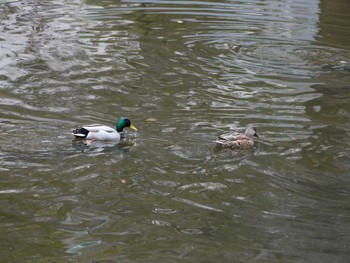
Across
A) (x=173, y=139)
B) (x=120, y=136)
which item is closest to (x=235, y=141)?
(x=173, y=139)

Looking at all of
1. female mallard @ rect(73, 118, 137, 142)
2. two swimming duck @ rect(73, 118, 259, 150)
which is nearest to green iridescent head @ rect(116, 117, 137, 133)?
female mallard @ rect(73, 118, 137, 142)

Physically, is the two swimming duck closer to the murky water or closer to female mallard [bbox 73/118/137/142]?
female mallard [bbox 73/118/137/142]

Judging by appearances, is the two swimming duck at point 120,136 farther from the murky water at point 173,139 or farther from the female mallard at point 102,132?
the murky water at point 173,139

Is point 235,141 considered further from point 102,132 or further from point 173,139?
point 102,132

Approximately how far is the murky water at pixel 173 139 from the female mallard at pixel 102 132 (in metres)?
0.13

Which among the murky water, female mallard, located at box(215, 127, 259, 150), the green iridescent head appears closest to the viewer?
the murky water

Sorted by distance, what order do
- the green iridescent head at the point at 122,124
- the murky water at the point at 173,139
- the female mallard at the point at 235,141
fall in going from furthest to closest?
1. the green iridescent head at the point at 122,124
2. the female mallard at the point at 235,141
3. the murky water at the point at 173,139

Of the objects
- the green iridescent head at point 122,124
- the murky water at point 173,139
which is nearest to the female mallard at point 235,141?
the murky water at point 173,139

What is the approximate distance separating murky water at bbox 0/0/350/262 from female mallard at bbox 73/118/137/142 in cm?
13

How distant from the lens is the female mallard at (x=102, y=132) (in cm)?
1033

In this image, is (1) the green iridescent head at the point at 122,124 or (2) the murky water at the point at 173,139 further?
(1) the green iridescent head at the point at 122,124

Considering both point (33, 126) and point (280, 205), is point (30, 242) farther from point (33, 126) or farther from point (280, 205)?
point (33, 126)

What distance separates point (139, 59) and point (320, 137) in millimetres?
4803

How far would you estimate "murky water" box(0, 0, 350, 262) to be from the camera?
7.84 metres
